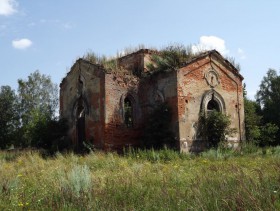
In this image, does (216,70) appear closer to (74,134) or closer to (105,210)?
(74,134)

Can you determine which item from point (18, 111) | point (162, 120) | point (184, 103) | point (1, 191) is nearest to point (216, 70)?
point (184, 103)

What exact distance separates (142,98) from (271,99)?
22.4m

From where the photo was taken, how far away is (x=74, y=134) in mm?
21234

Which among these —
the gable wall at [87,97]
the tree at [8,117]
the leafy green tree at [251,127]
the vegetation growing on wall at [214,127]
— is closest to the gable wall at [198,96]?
the vegetation growing on wall at [214,127]

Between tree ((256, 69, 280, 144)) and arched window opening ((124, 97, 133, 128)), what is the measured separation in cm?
1078

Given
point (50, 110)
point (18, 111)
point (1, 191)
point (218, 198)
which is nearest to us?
point (218, 198)

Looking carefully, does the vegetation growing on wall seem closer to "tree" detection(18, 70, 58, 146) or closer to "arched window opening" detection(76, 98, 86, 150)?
"arched window opening" detection(76, 98, 86, 150)

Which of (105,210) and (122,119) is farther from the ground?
(122,119)

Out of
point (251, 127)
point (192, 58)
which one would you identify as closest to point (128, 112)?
point (192, 58)

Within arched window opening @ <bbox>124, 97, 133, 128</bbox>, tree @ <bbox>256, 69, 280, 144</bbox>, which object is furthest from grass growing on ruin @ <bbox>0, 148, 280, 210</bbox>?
tree @ <bbox>256, 69, 280, 144</bbox>

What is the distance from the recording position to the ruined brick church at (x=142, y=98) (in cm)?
1903

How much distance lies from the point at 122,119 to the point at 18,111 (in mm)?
25299

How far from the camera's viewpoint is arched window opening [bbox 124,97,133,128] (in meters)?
20.6

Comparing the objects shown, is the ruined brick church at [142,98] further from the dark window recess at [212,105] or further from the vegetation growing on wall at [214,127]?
the vegetation growing on wall at [214,127]
